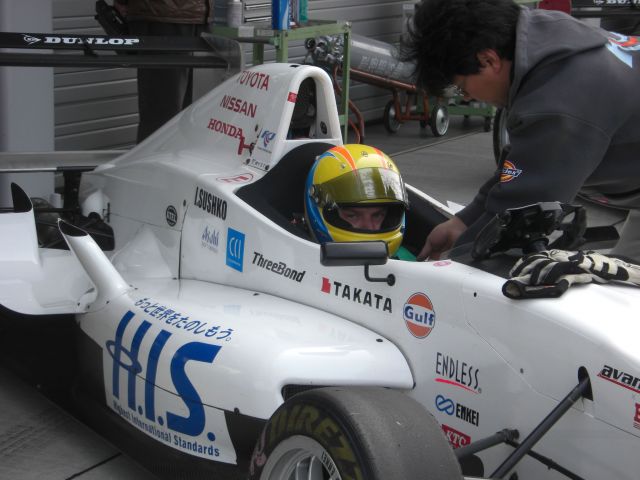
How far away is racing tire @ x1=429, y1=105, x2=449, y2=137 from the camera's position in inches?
406

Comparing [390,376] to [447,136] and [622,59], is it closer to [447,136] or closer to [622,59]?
[622,59]

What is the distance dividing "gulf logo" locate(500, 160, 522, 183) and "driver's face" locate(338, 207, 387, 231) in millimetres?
563

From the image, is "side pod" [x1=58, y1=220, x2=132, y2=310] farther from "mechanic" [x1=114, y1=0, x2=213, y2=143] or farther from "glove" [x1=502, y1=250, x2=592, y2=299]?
"mechanic" [x1=114, y1=0, x2=213, y2=143]

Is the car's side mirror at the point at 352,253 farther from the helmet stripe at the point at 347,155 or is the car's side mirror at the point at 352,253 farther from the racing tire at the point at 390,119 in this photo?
the racing tire at the point at 390,119

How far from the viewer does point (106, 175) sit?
4.64 metres

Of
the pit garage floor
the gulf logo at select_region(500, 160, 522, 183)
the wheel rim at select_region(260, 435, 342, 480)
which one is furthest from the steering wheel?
the pit garage floor

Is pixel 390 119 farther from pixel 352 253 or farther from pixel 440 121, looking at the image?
pixel 352 253

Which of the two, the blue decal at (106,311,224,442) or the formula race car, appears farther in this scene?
the blue decal at (106,311,224,442)

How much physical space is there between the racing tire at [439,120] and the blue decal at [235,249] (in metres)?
6.83

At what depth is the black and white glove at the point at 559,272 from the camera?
2750 mm

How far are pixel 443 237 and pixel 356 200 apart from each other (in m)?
0.33

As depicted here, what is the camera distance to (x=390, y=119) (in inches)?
412

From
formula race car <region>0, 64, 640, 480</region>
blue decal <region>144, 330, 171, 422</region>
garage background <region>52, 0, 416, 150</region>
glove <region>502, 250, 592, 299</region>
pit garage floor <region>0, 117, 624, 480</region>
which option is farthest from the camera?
garage background <region>52, 0, 416, 150</region>

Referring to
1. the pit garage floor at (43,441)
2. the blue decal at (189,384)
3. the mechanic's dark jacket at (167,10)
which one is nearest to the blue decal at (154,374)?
the blue decal at (189,384)
